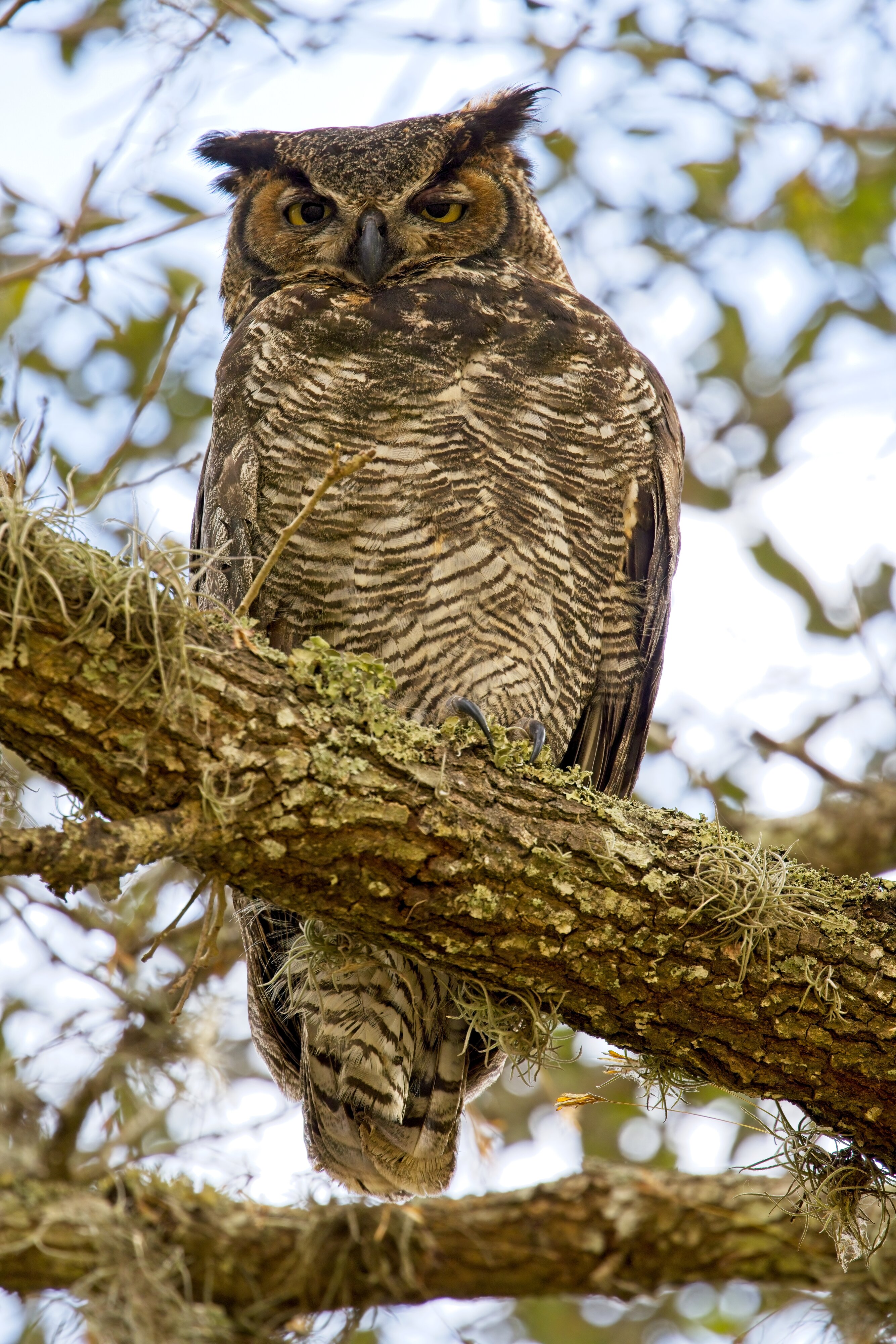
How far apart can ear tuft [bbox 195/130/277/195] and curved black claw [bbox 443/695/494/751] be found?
173cm

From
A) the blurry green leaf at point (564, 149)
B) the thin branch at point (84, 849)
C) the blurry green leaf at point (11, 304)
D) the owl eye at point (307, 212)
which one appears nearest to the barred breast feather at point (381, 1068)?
the thin branch at point (84, 849)

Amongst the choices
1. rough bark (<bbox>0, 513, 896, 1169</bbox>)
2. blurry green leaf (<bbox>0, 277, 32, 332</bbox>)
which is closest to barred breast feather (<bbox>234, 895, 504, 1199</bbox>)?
rough bark (<bbox>0, 513, 896, 1169</bbox>)

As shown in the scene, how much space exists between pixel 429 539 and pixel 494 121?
151 centimetres

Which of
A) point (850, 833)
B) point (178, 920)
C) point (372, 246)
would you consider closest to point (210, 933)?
point (178, 920)

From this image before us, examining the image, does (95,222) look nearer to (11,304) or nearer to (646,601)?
(11,304)

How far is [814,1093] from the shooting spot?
2.16 m

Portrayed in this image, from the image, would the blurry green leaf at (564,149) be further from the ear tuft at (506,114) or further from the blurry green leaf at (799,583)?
the blurry green leaf at (799,583)

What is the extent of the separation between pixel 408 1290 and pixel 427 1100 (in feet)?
2.00

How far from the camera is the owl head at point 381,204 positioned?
3.24m

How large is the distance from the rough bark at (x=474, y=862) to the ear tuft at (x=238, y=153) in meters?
2.03

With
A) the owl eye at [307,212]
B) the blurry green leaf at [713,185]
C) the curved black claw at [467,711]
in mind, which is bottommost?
the curved black claw at [467,711]

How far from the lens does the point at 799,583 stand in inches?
195

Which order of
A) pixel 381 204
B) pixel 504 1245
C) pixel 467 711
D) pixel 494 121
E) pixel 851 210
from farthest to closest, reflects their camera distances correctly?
1. pixel 851 210
2. pixel 494 121
3. pixel 381 204
4. pixel 504 1245
5. pixel 467 711

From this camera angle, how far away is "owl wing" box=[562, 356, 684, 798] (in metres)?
3.03
